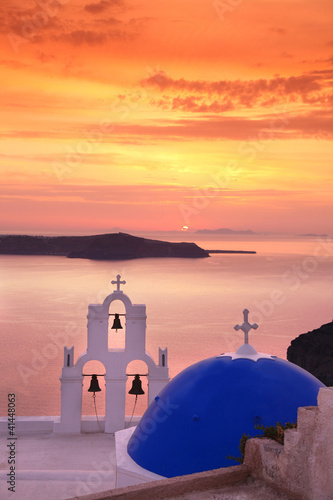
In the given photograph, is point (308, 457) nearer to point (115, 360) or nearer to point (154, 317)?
point (115, 360)

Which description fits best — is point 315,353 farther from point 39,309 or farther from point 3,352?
point 39,309

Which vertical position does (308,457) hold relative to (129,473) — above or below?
above

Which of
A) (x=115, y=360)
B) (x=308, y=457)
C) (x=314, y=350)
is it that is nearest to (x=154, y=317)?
(x=314, y=350)

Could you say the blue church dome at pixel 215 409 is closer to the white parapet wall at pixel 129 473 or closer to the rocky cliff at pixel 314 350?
the white parapet wall at pixel 129 473

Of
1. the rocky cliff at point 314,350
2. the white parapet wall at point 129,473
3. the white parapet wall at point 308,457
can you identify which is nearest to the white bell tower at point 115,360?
the white parapet wall at point 129,473

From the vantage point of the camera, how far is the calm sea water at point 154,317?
163 feet

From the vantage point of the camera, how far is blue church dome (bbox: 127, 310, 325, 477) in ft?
27.1

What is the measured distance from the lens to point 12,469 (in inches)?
A: 468

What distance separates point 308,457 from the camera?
17.1 feet

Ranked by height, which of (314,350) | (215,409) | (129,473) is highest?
(215,409)

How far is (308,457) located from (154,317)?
7192 centimetres

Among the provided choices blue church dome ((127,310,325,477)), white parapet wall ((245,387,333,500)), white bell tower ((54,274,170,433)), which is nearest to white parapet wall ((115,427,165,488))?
blue church dome ((127,310,325,477))

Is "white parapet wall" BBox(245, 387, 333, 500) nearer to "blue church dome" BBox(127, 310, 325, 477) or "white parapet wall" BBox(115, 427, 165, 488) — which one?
"blue church dome" BBox(127, 310, 325, 477)

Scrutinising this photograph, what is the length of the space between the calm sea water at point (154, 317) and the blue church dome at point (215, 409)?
29336mm
